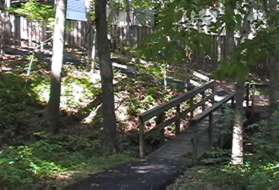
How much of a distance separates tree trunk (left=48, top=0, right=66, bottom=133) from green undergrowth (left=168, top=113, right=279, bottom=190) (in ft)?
18.9

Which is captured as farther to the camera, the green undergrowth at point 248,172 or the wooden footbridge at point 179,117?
the wooden footbridge at point 179,117

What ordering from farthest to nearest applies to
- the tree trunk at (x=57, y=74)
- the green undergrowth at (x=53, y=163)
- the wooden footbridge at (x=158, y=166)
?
the tree trunk at (x=57, y=74) → the wooden footbridge at (x=158, y=166) → the green undergrowth at (x=53, y=163)

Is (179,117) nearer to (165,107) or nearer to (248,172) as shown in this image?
Result: (165,107)

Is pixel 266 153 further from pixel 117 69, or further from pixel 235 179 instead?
pixel 117 69

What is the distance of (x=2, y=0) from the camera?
3372 centimetres

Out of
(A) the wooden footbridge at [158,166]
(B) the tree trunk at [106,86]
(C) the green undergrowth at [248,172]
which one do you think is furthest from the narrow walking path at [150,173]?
(B) the tree trunk at [106,86]

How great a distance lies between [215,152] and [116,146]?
2.62 meters

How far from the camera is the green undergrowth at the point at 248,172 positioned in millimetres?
7427

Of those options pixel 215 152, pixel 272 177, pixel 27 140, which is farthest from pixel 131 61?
pixel 272 177

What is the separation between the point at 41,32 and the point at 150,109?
1479 centimetres

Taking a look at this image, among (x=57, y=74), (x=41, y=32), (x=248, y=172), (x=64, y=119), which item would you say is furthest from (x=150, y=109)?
(x=41, y=32)

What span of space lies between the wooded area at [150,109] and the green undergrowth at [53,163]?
0.09 feet

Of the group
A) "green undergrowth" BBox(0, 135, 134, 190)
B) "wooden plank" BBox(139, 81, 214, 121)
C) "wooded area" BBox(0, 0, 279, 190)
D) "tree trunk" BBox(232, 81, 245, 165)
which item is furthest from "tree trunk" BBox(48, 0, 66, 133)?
"tree trunk" BBox(232, 81, 245, 165)

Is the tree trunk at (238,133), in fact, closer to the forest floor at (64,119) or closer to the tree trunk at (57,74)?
the forest floor at (64,119)
